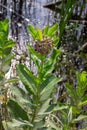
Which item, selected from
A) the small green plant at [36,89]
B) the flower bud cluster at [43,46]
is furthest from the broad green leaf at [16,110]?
the flower bud cluster at [43,46]

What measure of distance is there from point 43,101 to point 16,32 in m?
2.63

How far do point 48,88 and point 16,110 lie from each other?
0.43 feet

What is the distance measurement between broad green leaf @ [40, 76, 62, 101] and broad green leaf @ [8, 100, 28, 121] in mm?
79

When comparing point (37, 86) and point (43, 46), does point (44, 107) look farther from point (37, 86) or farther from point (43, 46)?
point (43, 46)

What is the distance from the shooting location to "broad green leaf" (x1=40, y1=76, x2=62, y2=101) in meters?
1.10

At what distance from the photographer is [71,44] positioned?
3594 mm

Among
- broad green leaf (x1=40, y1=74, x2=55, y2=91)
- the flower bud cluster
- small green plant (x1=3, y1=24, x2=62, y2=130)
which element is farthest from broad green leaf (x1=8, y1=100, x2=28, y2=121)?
the flower bud cluster

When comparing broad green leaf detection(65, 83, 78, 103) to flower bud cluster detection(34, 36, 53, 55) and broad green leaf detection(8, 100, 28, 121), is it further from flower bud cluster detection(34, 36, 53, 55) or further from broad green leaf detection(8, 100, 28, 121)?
flower bud cluster detection(34, 36, 53, 55)

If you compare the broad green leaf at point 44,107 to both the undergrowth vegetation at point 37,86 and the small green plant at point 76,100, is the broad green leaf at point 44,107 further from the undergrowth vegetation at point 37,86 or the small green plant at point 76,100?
the small green plant at point 76,100

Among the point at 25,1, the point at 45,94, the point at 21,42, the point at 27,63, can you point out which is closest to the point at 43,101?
the point at 45,94

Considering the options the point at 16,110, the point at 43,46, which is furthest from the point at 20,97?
the point at 43,46

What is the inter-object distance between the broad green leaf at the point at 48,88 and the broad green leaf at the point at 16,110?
0.08 meters

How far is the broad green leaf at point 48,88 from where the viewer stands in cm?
110

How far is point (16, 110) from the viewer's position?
45.2 inches
